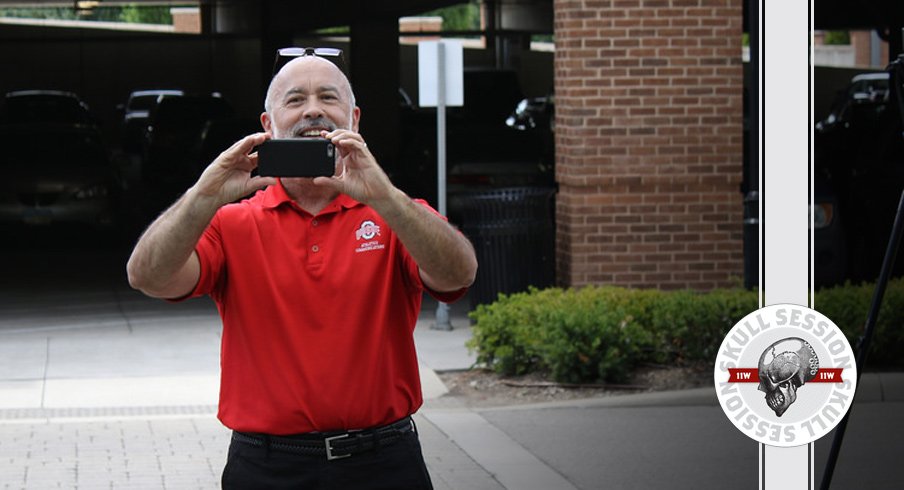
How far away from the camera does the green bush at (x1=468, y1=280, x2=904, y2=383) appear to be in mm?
9422

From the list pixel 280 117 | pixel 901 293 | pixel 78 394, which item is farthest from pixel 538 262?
pixel 280 117

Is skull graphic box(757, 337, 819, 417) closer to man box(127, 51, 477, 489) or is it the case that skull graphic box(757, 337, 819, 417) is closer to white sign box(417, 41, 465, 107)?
man box(127, 51, 477, 489)

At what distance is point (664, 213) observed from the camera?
1161 cm

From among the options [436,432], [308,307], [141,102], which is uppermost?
[141,102]

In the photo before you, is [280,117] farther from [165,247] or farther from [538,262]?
[538,262]

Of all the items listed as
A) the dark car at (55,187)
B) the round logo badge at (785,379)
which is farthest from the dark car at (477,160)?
the round logo badge at (785,379)

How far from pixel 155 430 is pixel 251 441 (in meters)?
5.37

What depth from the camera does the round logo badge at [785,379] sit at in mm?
2686

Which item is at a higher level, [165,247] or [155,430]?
[165,247]

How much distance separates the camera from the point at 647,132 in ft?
37.8

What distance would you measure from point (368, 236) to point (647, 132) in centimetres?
845

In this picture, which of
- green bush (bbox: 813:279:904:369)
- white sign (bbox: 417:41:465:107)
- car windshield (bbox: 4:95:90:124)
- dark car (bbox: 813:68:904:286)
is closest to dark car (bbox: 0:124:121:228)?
white sign (bbox: 417:41:465:107)

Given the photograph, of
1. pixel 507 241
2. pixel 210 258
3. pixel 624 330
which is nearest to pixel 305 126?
pixel 210 258

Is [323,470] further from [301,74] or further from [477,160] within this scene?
[477,160]
